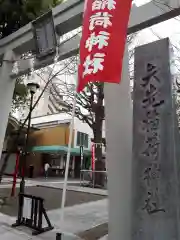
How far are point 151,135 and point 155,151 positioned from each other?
0.24 m

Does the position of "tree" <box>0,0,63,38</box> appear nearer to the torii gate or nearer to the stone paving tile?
the torii gate

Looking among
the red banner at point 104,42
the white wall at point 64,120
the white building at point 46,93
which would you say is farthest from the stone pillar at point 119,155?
the white wall at point 64,120

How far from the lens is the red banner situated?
152 inches

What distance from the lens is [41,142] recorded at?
2584 cm

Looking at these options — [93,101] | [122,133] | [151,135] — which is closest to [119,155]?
[122,133]

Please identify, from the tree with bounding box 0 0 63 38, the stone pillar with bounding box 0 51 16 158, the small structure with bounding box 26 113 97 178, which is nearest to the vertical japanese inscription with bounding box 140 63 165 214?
the stone pillar with bounding box 0 51 16 158

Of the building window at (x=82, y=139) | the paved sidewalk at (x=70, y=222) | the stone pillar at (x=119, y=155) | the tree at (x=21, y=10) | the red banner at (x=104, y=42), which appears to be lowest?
the paved sidewalk at (x=70, y=222)

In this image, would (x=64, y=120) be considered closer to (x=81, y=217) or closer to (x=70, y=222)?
(x=81, y=217)

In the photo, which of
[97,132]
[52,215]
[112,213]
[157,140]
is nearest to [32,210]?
[52,215]

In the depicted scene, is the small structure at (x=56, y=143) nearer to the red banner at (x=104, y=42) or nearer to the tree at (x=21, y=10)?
the tree at (x=21, y=10)

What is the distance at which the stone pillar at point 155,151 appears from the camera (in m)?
3.76

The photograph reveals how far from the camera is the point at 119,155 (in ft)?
14.9

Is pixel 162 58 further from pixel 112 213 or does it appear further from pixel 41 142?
pixel 41 142

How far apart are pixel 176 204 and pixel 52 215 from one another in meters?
4.77
